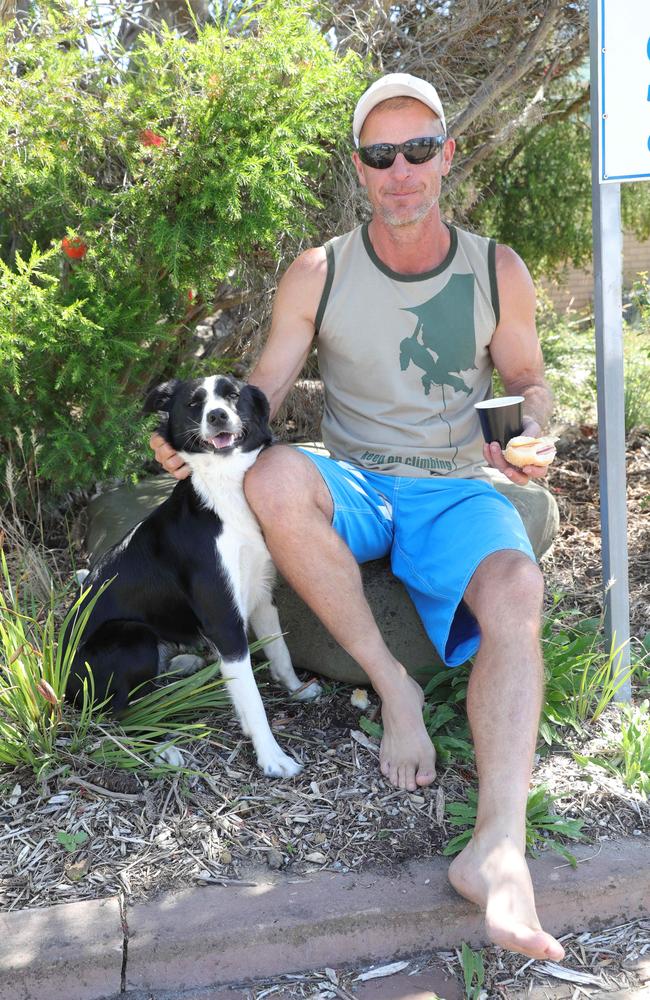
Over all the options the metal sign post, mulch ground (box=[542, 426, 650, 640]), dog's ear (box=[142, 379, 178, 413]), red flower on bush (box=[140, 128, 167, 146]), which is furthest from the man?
mulch ground (box=[542, 426, 650, 640])

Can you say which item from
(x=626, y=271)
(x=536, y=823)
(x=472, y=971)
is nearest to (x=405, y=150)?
(x=536, y=823)

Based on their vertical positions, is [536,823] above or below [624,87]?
below

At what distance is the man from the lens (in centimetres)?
266

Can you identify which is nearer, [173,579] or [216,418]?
[216,418]

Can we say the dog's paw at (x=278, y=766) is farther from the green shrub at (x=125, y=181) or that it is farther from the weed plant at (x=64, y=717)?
the green shrub at (x=125, y=181)

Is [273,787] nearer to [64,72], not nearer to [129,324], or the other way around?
[129,324]

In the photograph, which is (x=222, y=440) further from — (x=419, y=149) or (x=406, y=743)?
(x=419, y=149)

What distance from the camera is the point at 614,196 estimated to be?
2.80m

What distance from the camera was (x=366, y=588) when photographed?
3.18 metres

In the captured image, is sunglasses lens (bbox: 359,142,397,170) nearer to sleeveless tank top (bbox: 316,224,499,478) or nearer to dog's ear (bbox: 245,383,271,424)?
sleeveless tank top (bbox: 316,224,499,478)

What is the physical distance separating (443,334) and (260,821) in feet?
5.70

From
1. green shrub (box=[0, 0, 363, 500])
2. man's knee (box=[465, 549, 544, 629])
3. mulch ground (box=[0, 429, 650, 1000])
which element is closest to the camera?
mulch ground (box=[0, 429, 650, 1000])

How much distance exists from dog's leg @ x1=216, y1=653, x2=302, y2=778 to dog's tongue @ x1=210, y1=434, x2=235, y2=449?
2.18ft

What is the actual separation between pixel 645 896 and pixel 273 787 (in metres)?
1.07
